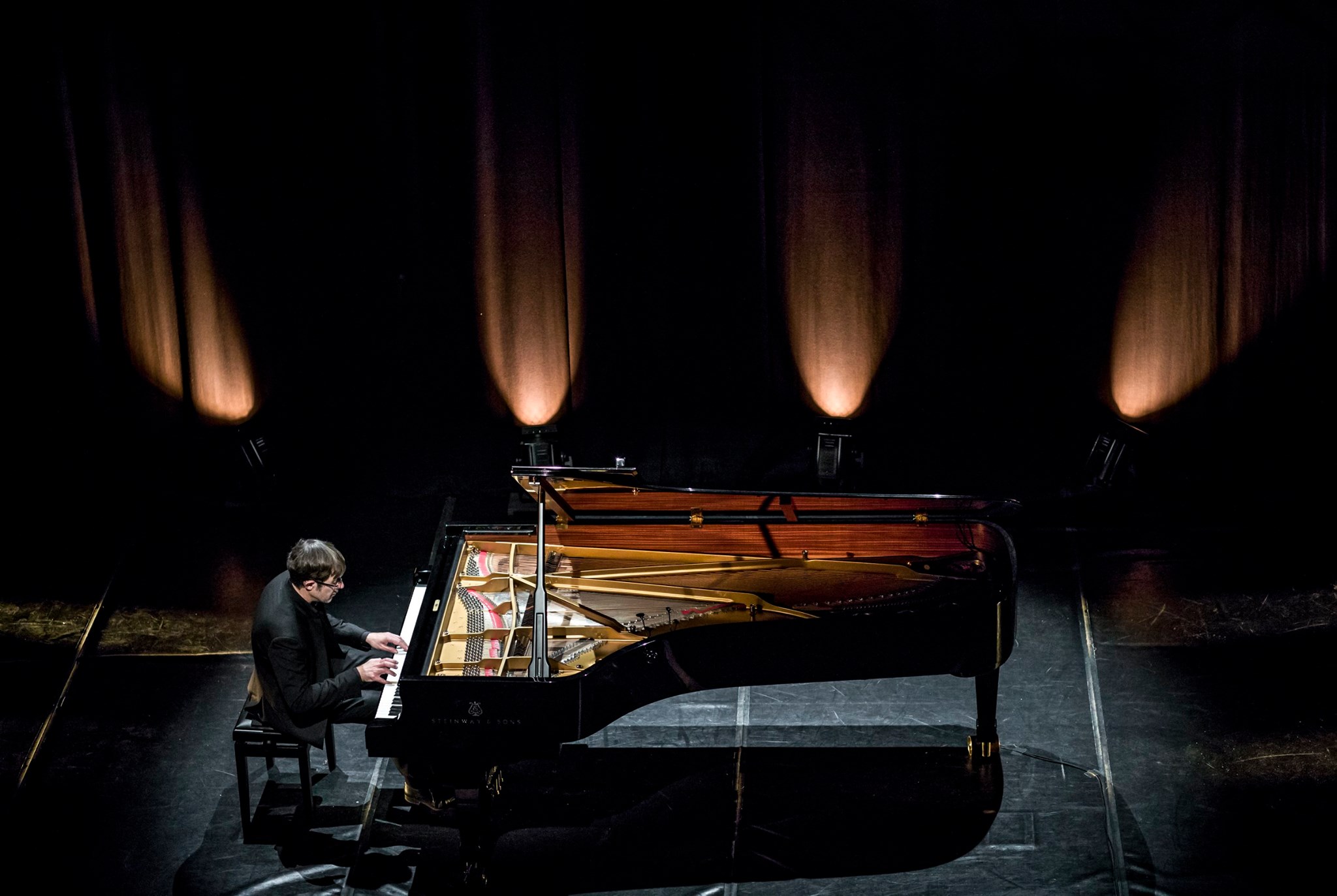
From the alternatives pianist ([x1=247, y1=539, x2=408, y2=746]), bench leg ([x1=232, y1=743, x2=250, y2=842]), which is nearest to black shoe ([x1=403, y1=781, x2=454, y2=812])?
pianist ([x1=247, y1=539, x2=408, y2=746])

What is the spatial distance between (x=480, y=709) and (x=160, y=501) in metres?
4.08

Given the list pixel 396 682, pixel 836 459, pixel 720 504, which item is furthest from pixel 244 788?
pixel 836 459

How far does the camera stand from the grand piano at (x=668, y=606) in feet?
10.8

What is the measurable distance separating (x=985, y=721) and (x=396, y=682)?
6.77 feet

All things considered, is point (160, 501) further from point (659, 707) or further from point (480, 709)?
point (480, 709)

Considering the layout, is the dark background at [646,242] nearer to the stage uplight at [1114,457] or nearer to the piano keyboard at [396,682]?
the stage uplight at [1114,457]

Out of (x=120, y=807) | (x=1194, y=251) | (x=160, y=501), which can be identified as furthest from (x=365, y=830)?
(x=1194, y=251)

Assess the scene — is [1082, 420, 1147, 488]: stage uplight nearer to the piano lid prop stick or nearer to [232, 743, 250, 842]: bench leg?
the piano lid prop stick

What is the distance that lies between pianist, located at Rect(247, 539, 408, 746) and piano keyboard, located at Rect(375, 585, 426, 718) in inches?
1.4

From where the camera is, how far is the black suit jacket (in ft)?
12.1

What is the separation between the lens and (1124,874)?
12.3ft

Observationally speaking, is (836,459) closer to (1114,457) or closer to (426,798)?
(1114,457)

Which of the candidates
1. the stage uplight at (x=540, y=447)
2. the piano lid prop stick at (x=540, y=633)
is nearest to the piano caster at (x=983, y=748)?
the piano lid prop stick at (x=540, y=633)

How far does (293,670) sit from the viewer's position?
146 inches
